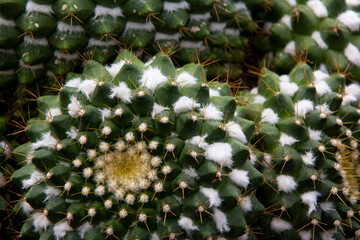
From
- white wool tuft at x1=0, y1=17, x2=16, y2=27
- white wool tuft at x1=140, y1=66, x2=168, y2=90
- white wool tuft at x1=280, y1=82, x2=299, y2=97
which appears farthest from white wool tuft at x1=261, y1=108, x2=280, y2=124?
white wool tuft at x1=0, y1=17, x2=16, y2=27

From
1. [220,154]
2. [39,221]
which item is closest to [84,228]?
[39,221]

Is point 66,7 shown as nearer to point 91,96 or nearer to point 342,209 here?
point 91,96

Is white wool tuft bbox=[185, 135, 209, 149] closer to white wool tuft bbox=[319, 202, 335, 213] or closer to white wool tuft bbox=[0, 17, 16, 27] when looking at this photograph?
white wool tuft bbox=[319, 202, 335, 213]

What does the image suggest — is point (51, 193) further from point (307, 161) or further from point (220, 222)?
point (307, 161)

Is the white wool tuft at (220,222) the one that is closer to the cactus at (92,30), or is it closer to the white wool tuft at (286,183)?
the white wool tuft at (286,183)

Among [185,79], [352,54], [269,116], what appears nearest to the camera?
[185,79]
